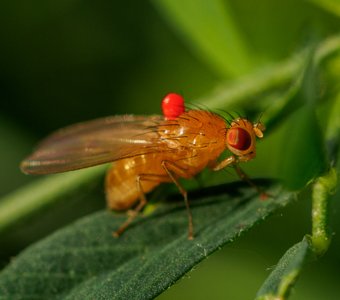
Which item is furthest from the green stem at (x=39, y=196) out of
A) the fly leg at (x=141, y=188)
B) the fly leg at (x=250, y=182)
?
the fly leg at (x=250, y=182)

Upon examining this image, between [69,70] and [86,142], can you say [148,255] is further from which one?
[69,70]

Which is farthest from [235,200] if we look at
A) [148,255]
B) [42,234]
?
[42,234]

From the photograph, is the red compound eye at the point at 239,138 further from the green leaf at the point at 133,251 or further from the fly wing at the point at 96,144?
the fly wing at the point at 96,144

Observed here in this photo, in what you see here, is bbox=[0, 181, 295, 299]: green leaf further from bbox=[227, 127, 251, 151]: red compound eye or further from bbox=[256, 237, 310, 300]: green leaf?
bbox=[256, 237, 310, 300]: green leaf

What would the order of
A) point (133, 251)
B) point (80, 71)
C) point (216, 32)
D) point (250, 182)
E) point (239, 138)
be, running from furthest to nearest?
point (80, 71)
point (216, 32)
point (239, 138)
point (250, 182)
point (133, 251)

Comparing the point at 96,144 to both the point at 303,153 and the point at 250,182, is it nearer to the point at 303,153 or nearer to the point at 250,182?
the point at 250,182

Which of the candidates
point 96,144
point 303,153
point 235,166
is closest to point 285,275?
point 303,153
